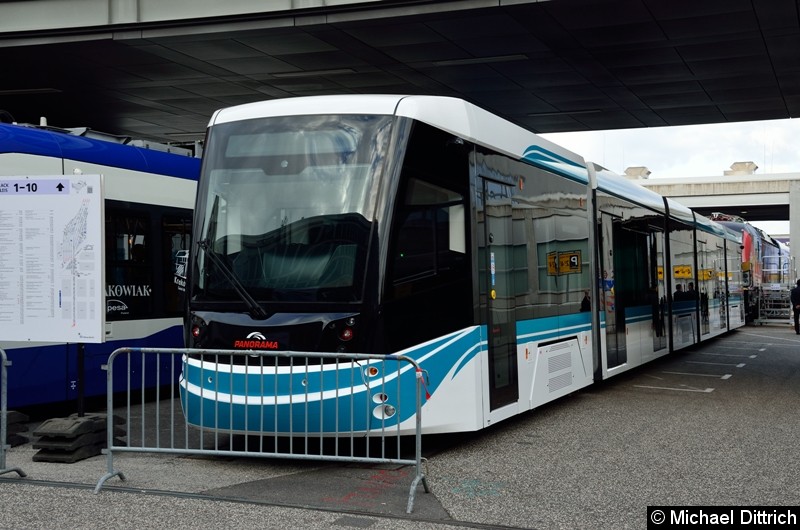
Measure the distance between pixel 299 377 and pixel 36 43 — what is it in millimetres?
13017

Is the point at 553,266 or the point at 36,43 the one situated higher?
the point at 36,43

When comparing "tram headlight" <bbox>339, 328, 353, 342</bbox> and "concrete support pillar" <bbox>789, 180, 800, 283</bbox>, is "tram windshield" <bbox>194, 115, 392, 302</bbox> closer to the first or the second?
"tram headlight" <bbox>339, 328, 353, 342</bbox>

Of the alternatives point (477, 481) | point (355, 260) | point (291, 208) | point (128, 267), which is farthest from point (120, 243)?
point (477, 481)

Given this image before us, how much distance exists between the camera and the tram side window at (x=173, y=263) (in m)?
12.5

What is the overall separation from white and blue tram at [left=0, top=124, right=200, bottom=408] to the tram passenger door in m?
4.46

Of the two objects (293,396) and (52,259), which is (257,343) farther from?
(52,259)

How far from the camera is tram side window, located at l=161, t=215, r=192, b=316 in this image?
1246 centimetres

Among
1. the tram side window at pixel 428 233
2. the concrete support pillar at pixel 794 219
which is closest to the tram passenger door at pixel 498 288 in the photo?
the tram side window at pixel 428 233

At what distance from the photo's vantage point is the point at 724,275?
26031mm

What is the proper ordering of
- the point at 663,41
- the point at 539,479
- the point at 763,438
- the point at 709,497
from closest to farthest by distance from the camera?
the point at 709,497 < the point at 539,479 < the point at 763,438 < the point at 663,41

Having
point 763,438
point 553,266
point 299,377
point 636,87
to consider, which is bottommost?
point 763,438

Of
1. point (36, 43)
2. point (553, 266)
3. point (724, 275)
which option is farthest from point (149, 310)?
point (724, 275)

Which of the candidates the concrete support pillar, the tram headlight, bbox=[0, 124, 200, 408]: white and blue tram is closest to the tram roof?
bbox=[0, 124, 200, 408]: white and blue tram

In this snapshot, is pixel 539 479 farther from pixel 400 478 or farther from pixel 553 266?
pixel 553 266
